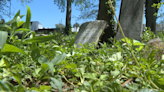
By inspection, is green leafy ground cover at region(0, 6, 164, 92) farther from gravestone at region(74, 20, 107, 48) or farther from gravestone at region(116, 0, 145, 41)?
gravestone at region(116, 0, 145, 41)

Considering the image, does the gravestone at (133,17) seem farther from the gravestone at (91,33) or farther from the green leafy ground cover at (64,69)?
the green leafy ground cover at (64,69)

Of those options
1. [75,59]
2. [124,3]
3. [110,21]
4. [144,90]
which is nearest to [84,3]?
[110,21]

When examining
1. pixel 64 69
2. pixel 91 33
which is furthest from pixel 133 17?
pixel 64 69

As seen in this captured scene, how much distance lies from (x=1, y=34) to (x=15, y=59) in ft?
3.12

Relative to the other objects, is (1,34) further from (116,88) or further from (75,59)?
(75,59)

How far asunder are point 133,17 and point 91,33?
1.19 m

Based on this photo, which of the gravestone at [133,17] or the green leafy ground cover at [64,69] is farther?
the gravestone at [133,17]

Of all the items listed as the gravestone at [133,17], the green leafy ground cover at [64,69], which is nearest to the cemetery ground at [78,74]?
the green leafy ground cover at [64,69]

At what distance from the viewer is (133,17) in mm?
3285

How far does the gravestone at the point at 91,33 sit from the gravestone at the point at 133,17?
747 mm

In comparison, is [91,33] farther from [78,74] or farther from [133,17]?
[78,74]

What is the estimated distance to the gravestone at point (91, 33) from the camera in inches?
140

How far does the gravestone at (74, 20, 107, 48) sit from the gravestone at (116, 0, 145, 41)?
0.75m

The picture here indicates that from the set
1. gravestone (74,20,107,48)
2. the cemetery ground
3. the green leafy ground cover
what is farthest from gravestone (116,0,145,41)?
the cemetery ground
